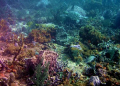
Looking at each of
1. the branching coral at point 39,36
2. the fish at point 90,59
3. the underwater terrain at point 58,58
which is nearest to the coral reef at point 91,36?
the underwater terrain at point 58,58

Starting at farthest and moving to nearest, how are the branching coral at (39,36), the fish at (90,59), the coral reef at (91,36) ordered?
1. the coral reef at (91,36)
2. the branching coral at (39,36)
3. the fish at (90,59)

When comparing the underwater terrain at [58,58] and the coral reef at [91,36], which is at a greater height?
the coral reef at [91,36]

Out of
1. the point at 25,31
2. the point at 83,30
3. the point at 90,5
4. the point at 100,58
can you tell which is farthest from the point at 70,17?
the point at 90,5

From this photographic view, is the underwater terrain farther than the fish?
No

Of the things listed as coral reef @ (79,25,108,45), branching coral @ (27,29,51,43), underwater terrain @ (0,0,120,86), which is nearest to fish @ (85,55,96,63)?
underwater terrain @ (0,0,120,86)

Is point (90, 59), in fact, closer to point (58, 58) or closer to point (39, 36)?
point (58, 58)

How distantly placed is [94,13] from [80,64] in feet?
47.5

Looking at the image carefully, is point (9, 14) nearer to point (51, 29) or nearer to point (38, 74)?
point (51, 29)

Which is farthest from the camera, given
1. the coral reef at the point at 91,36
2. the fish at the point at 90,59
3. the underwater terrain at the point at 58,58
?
the coral reef at the point at 91,36

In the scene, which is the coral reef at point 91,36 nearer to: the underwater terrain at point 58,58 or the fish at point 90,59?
the underwater terrain at point 58,58

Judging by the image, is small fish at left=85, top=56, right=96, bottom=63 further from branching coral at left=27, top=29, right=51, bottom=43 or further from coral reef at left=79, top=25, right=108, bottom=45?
branching coral at left=27, top=29, right=51, bottom=43

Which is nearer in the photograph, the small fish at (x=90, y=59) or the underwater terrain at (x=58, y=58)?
the underwater terrain at (x=58, y=58)

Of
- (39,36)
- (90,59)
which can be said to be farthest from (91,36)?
(39,36)

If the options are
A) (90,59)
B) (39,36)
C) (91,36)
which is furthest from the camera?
(91,36)
